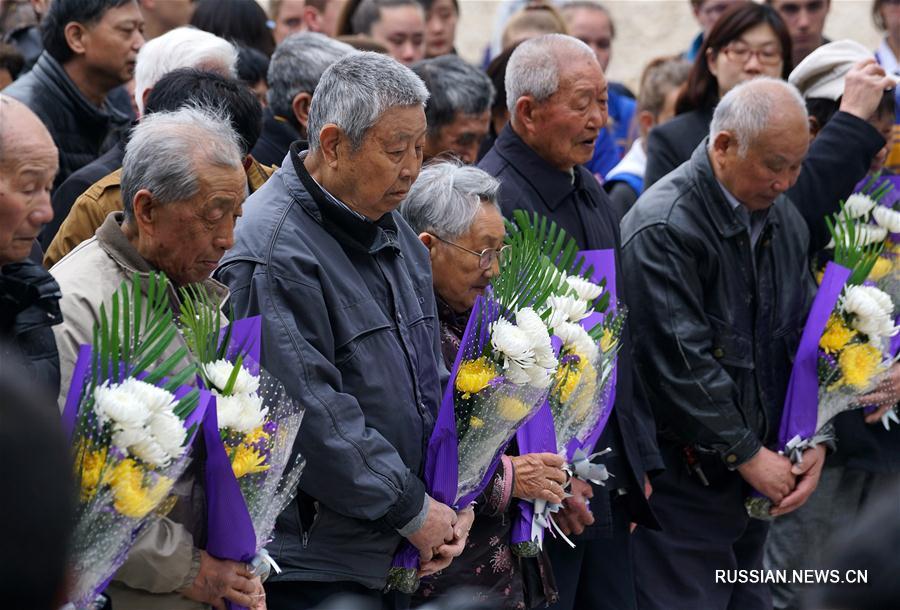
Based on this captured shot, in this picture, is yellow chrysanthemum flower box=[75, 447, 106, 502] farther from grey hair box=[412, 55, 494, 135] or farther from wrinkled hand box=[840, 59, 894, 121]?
wrinkled hand box=[840, 59, 894, 121]

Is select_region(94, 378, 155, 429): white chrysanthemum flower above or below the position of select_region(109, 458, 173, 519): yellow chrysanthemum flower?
above

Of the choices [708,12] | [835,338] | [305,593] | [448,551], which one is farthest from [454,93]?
[708,12]

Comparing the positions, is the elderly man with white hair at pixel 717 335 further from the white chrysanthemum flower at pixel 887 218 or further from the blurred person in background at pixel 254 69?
the blurred person in background at pixel 254 69

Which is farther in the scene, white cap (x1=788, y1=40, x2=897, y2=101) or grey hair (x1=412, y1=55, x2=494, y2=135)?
white cap (x1=788, y1=40, x2=897, y2=101)

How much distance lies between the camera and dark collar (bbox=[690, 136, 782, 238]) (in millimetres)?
5613

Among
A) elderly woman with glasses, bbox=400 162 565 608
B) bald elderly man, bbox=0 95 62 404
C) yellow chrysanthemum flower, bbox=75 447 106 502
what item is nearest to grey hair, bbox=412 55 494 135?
elderly woman with glasses, bbox=400 162 565 608

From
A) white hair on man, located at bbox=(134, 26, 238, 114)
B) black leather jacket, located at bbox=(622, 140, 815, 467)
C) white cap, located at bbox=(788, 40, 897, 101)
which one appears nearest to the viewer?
white hair on man, located at bbox=(134, 26, 238, 114)

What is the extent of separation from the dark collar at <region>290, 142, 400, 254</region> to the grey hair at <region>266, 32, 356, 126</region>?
1.49m

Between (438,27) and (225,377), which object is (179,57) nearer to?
(225,377)

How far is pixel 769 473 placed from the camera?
562cm

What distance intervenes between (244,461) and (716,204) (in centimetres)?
275

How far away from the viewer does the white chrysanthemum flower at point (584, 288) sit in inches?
190

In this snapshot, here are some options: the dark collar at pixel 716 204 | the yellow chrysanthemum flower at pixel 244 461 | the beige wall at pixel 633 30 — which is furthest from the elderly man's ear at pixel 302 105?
the beige wall at pixel 633 30

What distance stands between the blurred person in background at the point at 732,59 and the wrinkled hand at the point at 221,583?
3518 millimetres
